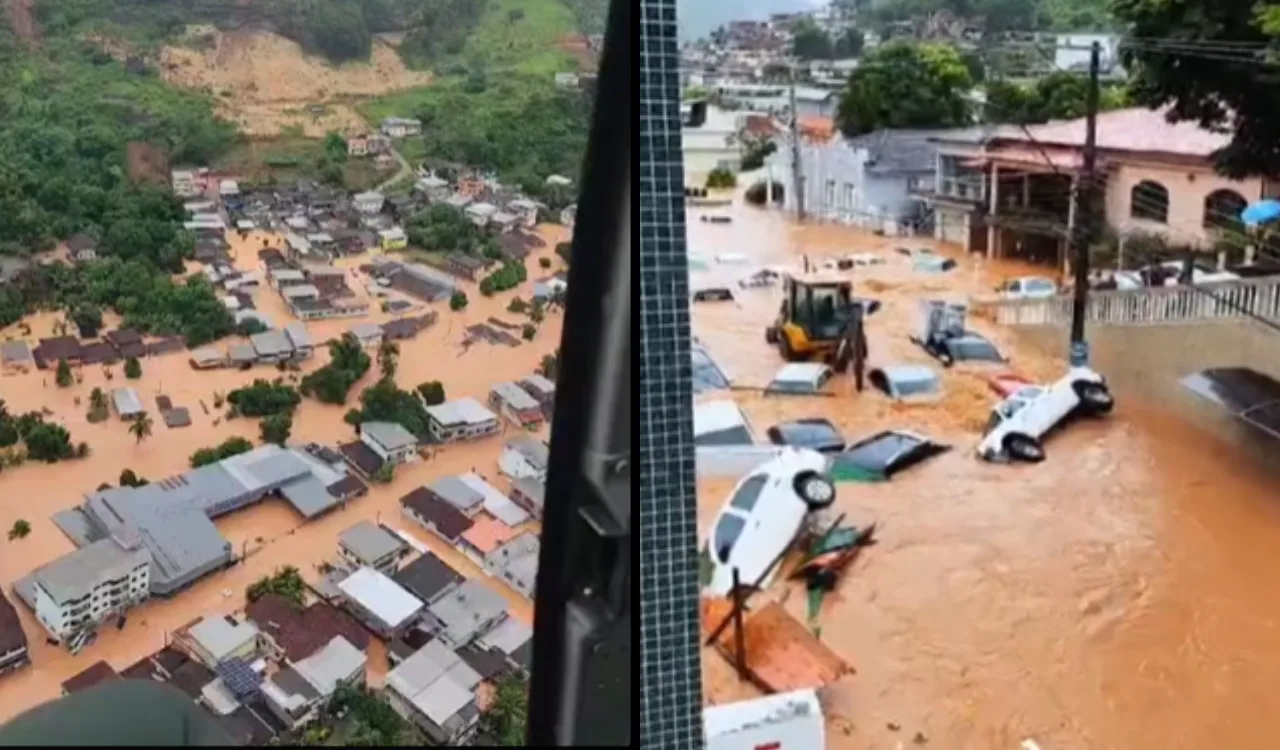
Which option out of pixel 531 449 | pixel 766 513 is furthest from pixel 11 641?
pixel 766 513

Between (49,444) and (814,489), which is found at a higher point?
(49,444)

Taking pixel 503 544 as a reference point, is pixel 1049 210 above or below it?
above

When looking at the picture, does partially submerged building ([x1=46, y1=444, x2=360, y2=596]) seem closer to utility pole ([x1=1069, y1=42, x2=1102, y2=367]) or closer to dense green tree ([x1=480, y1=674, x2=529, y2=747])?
dense green tree ([x1=480, y1=674, x2=529, y2=747])

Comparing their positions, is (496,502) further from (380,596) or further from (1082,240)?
(1082,240)

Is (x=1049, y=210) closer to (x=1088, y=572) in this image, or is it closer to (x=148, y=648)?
(x=1088, y=572)

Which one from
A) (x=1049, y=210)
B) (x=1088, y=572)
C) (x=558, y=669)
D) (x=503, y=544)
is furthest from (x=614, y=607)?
(x=1049, y=210)

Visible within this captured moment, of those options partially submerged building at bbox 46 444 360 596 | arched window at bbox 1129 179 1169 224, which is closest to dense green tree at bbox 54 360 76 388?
partially submerged building at bbox 46 444 360 596

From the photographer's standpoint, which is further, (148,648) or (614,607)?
(148,648)
